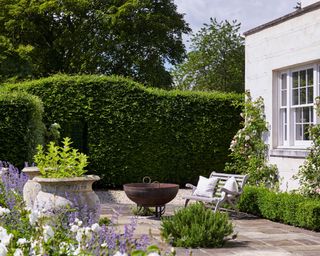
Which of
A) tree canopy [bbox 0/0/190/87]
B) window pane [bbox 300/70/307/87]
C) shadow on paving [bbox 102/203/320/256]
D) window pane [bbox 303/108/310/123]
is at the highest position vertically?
tree canopy [bbox 0/0/190/87]

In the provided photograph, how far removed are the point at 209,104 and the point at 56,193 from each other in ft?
31.8

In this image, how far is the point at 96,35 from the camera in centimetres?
2491

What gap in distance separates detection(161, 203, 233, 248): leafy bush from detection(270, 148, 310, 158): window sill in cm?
363

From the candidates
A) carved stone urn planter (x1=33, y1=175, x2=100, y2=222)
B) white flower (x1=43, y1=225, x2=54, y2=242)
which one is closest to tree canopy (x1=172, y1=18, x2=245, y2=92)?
carved stone urn planter (x1=33, y1=175, x2=100, y2=222)

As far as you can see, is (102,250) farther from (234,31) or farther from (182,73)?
(182,73)

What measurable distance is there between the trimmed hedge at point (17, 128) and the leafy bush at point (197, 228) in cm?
609

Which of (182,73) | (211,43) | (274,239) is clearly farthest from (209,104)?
(182,73)

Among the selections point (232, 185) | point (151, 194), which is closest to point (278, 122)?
point (232, 185)

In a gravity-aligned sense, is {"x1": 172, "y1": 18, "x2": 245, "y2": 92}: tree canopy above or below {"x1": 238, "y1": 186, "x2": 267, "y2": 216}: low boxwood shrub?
above

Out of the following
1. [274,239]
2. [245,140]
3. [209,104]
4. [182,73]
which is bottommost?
[274,239]

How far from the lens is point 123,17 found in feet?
81.2

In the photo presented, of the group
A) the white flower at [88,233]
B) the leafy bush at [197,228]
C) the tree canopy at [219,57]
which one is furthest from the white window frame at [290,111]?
the tree canopy at [219,57]

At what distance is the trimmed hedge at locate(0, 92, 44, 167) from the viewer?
12773 mm

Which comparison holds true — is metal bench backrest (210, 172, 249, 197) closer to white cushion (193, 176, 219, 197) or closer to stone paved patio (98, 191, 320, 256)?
white cushion (193, 176, 219, 197)
